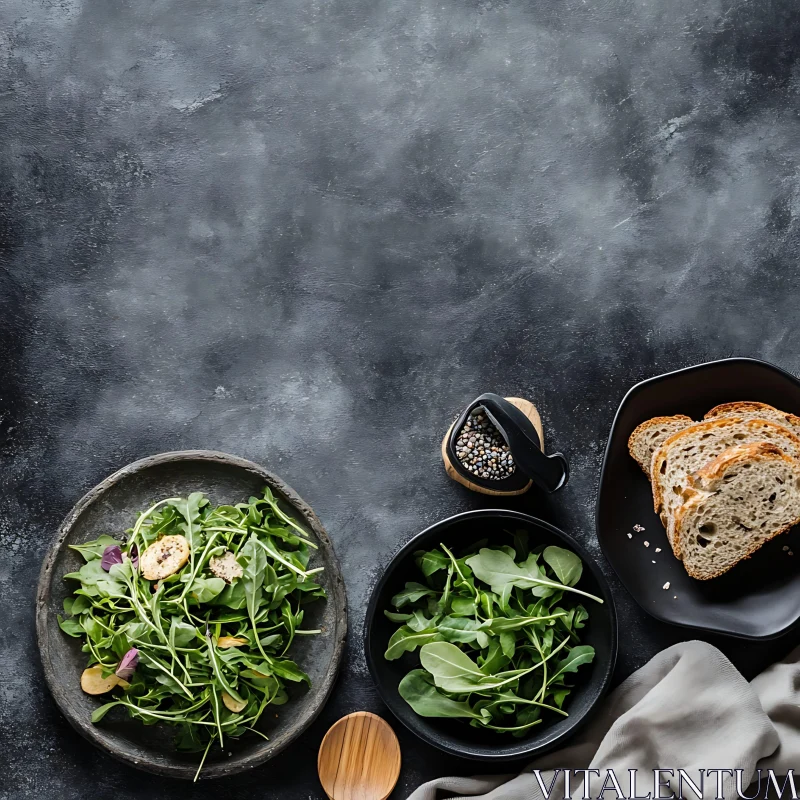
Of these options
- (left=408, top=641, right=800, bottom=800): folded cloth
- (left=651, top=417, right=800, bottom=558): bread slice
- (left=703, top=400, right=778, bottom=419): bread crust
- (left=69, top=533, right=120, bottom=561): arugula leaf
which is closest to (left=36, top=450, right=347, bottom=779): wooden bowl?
(left=69, top=533, right=120, bottom=561): arugula leaf

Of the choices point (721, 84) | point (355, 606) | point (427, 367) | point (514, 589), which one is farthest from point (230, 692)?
point (721, 84)

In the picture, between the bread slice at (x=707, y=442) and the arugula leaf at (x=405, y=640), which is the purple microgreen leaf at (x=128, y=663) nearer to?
the arugula leaf at (x=405, y=640)

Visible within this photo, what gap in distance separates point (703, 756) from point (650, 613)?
1.11 ft

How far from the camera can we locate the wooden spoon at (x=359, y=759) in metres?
1.99

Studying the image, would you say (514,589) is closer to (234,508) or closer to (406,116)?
(234,508)

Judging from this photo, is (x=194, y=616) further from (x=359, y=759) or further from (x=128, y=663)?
(x=359, y=759)

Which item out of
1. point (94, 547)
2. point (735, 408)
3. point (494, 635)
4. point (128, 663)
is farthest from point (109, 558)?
point (735, 408)

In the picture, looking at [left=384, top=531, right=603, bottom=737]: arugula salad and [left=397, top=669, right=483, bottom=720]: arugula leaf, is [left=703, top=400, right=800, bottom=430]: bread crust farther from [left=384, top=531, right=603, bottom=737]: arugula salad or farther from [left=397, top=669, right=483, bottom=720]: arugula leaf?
[left=397, top=669, right=483, bottom=720]: arugula leaf

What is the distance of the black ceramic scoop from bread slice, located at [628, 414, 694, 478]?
0.18 meters

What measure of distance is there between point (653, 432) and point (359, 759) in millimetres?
1128

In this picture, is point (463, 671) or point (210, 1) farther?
point (210, 1)

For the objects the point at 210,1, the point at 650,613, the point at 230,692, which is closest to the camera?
the point at 230,692

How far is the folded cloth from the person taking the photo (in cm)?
181

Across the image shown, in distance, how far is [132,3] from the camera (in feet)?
6.79
